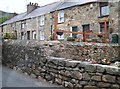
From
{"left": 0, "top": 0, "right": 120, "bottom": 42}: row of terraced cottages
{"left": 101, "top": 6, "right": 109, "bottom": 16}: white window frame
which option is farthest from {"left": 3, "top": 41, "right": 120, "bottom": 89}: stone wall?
{"left": 101, "top": 6, "right": 109, "bottom": 16}: white window frame

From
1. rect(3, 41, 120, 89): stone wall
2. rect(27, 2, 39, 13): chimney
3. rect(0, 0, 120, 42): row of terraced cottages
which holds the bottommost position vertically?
rect(3, 41, 120, 89): stone wall

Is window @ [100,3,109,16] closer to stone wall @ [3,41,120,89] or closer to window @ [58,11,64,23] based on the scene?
window @ [58,11,64,23]

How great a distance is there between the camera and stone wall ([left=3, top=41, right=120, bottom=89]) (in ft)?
24.0

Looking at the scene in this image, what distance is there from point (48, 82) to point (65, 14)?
50.7ft

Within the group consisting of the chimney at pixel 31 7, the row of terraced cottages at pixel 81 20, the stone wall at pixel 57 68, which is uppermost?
the chimney at pixel 31 7

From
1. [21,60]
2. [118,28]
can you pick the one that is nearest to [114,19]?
[118,28]

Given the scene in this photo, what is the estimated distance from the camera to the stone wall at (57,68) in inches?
288

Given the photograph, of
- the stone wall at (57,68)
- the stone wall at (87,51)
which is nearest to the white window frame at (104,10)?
the stone wall at (87,51)

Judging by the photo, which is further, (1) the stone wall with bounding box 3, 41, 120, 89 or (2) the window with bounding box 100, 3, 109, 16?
(2) the window with bounding box 100, 3, 109, 16

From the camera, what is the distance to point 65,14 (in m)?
24.3

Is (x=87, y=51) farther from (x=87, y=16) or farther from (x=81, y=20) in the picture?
(x=81, y=20)

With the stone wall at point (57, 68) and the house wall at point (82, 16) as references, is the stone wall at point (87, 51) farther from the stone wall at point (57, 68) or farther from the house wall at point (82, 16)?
the house wall at point (82, 16)

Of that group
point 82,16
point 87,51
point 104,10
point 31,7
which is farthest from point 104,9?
point 31,7

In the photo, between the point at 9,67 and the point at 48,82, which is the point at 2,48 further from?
the point at 48,82
